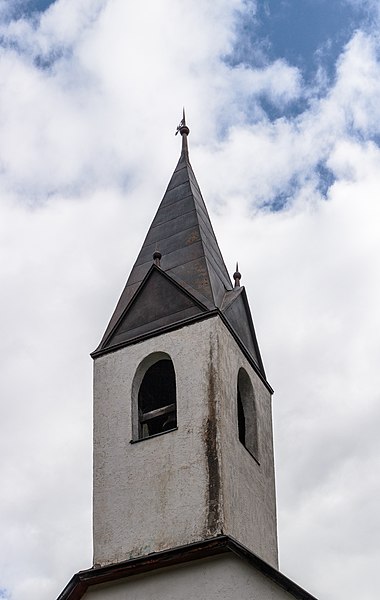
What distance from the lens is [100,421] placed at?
647 inches

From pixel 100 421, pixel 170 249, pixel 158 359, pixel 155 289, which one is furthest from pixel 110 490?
pixel 170 249

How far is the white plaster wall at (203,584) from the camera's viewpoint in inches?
531

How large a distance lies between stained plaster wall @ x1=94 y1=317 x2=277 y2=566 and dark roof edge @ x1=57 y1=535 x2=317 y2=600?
0.46 meters

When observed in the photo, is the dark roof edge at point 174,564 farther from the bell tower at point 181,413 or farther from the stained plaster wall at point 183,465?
the stained plaster wall at point 183,465

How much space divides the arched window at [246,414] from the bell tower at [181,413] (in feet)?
0.06

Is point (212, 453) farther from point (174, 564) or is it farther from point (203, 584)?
point (203, 584)

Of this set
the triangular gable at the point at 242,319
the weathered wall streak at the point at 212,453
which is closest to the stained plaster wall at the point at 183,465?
the weathered wall streak at the point at 212,453

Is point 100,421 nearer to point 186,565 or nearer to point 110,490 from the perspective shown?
point 110,490

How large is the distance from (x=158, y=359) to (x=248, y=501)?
2.80 m

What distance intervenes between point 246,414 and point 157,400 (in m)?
1.56

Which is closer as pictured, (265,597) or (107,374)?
(265,597)

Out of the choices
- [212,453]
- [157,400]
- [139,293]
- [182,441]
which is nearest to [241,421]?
[157,400]

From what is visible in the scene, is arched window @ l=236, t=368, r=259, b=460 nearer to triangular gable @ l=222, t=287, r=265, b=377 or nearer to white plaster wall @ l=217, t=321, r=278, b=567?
white plaster wall @ l=217, t=321, r=278, b=567

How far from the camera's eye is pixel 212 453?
14.9 meters
